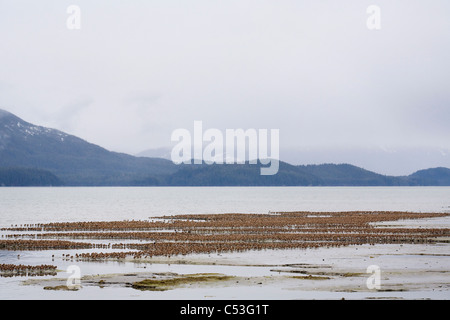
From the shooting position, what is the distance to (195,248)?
191 feet

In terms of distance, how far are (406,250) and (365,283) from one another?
71.5 ft

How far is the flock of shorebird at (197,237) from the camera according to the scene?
5903 cm

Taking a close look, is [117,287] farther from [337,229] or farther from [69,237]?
[337,229]

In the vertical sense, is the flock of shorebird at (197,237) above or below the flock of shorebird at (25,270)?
above

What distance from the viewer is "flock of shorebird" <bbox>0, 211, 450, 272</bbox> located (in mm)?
59031

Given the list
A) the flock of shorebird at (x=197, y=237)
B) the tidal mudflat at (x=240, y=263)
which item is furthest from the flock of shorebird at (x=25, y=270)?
the flock of shorebird at (x=197, y=237)

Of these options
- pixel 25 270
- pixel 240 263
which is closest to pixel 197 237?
pixel 240 263

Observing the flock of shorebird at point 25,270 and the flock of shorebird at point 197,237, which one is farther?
the flock of shorebird at point 197,237

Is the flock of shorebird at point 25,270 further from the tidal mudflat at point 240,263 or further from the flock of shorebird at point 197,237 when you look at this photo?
the flock of shorebird at point 197,237

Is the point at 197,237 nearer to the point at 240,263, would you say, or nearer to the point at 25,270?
the point at 240,263

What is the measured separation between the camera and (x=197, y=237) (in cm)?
7138
